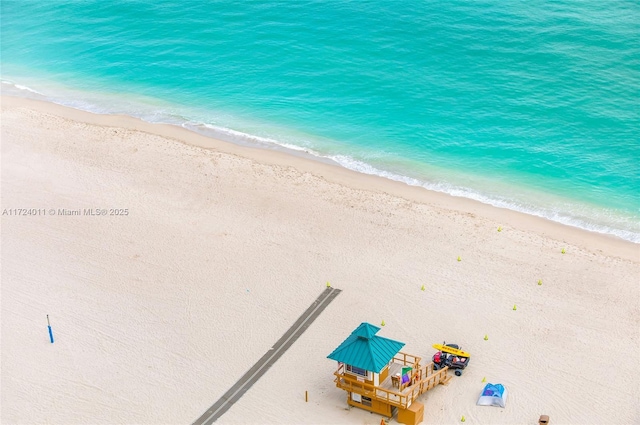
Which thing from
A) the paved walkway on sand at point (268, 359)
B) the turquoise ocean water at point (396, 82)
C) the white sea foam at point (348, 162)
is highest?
the turquoise ocean water at point (396, 82)

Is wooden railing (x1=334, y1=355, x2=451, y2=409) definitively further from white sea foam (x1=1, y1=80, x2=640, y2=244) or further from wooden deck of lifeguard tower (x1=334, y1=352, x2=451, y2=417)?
white sea foam (x1=1, y1=80, x2=640, y2=244)

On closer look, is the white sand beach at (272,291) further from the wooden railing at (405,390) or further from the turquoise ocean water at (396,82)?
the turquoise ocean water at (396,82)

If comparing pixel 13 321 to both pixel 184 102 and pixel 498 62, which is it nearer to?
pixel 184 102

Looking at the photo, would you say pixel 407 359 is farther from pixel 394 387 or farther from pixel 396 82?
pixel 396 82

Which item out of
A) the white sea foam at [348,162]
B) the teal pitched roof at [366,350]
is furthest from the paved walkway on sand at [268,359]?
the white sea foam at [348,162]

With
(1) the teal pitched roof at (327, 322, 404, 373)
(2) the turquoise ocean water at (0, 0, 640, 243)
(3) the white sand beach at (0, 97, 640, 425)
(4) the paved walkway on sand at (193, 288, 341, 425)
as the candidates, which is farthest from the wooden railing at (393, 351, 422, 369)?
(2) the turquoise ocean water at (0, 0, 640, 243)
